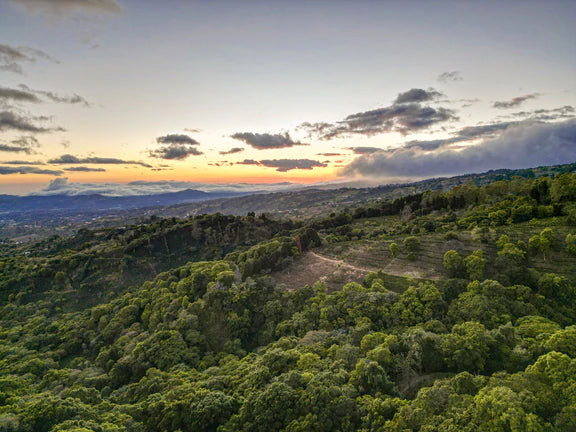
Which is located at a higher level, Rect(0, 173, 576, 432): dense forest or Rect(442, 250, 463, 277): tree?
Rect(442, 250, 463, 277): tree

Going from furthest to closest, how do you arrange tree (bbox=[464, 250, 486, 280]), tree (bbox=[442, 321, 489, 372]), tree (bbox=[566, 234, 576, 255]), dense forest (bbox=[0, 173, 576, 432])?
tree (bbox=[464, 250, 486, 280]) → tree (bbox=[566, 234, 576, 255]) → tree (bbox=[442, 321, 489, 372]) → dense forest (bbox=[0, 173, 576, 432])

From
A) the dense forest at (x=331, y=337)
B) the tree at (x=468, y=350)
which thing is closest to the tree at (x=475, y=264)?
the dense forest at (x=331, y=337)

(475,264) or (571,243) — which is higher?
(571,243)

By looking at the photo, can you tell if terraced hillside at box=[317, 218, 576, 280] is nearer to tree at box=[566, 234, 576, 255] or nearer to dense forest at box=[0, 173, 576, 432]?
dense forest at box=[0, 173, 576, 432]

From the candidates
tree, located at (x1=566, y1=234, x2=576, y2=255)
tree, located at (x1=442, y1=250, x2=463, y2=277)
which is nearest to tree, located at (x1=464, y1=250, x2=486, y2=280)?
tree, located at (x1=442, y1=250, x2=463, y2=277)

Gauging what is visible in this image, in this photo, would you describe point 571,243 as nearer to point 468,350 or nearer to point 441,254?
point 441,254

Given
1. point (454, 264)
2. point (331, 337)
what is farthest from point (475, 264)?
point (331, 337)

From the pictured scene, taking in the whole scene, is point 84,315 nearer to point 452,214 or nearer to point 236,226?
point 236,226

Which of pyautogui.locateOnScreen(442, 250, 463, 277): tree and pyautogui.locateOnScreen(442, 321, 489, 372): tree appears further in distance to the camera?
pyautogui.locateOnScreen(442, 250, 463, 277): tree

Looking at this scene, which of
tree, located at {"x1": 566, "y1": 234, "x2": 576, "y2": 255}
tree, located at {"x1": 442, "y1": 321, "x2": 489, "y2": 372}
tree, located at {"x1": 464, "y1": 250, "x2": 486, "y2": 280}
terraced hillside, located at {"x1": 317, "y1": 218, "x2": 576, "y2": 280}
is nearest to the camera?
tree, located at {"x1": 442, "y1": 321, "x2": 489, "y2": 372}

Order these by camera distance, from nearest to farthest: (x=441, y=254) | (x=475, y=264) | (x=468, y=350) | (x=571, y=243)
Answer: (x=468, y=350)
(x=571, y=243)
(x=475, y=264)
(x=441, y=254)
